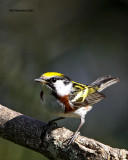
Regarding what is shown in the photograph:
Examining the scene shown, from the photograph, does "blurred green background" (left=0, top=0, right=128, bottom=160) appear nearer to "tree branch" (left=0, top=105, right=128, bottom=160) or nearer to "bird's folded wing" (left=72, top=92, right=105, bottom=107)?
"bird's folded wing" (left=72, top=92, right=105, bottom=107)

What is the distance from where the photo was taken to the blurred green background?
6637mm

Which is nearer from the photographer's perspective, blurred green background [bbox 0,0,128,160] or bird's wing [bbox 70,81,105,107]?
bird's wing [bbox 70,81,105,107]

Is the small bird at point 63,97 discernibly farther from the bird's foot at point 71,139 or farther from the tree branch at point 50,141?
the tree branch at point 50,141

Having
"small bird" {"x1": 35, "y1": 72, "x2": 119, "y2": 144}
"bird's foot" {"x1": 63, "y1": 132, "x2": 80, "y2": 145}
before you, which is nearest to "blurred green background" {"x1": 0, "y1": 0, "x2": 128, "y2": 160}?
"small bird" {"x1": 35, "y1": 72, "x2": 119, "y2": 144}

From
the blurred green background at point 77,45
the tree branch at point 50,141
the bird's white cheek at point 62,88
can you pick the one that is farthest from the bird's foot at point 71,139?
the blurred green background at point 77,45

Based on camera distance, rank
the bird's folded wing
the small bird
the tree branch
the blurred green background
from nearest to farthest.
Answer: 1. the tree branch
2. the small bird
3. the bird's folded wing
4. the blurred green background

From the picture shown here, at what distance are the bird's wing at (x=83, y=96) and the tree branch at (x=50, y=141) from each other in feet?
2.46

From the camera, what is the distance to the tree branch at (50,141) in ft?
10.7

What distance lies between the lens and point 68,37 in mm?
7129

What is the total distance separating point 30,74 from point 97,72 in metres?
1.74

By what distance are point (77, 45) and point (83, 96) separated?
277 centimetres

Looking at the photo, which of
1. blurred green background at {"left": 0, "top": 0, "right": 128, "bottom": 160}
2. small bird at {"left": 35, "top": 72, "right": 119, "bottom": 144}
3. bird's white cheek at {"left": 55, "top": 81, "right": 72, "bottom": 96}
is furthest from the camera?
blurred green background at {"left": 0, "top": 0, "right": 128, "bottom": 160}

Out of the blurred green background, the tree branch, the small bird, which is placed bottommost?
the tree branch

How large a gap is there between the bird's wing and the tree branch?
751 mm
